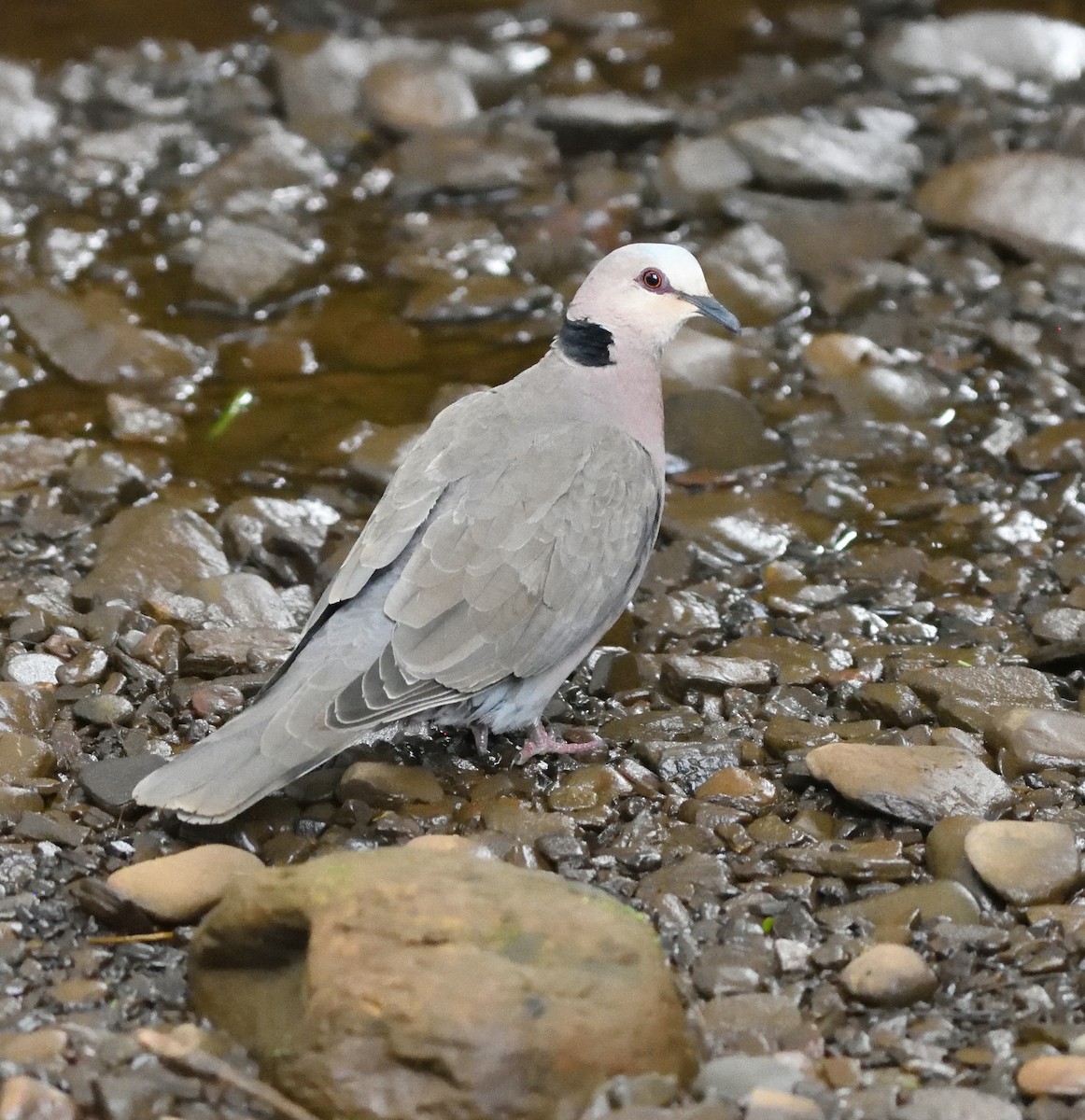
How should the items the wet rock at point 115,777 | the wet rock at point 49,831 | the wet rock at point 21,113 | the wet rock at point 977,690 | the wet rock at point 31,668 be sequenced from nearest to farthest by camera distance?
the wet rock at point 49,831 < the wet rock at point 115,777 < the wet rock at point 977,690 < the wet rock at point 31,668 < the wet rock at point 21,113

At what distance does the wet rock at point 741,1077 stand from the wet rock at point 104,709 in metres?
1.77

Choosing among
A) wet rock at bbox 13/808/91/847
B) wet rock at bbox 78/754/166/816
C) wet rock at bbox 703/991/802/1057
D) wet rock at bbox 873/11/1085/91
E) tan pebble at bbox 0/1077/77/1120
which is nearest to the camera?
tan pebble at bbox 0/1077/77/1120

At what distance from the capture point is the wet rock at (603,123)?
296 inches

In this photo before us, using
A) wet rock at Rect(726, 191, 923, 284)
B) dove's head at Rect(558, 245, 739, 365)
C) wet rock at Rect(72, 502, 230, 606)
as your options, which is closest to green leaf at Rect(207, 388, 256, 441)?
wet rock at Rect(72, 502, 230, 606)

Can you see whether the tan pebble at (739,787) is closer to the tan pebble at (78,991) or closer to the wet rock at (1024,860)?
the wet rock at (1024,860)

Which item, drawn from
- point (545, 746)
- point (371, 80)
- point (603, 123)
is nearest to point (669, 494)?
point (545, 746)

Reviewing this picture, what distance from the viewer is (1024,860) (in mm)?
3375

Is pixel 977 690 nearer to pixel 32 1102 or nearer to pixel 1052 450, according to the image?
pixel 1052 450

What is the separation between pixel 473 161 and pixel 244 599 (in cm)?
337

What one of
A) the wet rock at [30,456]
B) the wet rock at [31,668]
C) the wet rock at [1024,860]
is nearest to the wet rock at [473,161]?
the wet rock at [30,456]

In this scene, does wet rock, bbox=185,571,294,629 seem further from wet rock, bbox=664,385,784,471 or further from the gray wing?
wet rock, bbox=664,385,784,471

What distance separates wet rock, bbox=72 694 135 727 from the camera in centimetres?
396

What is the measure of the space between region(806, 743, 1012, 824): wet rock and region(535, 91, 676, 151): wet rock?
14.6 ft

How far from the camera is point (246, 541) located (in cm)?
482
